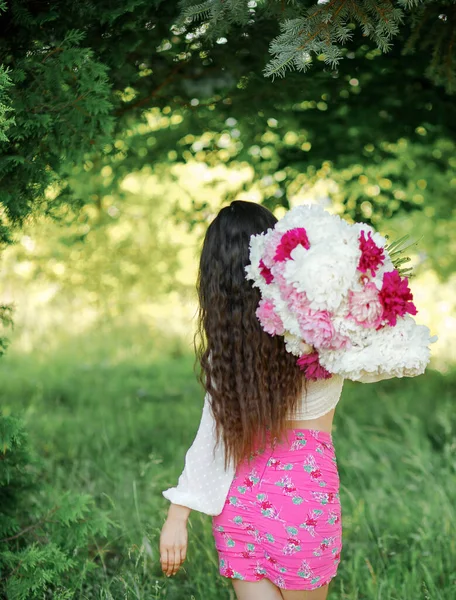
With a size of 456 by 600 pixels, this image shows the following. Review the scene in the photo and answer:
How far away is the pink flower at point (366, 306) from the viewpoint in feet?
6.42

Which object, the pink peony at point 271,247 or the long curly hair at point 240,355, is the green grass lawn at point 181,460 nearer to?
the long curly hair at point 240,355

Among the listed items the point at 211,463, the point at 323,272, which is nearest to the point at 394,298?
the point at 323,272

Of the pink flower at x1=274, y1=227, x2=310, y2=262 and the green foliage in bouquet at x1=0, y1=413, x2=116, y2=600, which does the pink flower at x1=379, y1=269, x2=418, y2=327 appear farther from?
the green foliage in bouquet at x1=0, y1=413, x2=116, y2=600

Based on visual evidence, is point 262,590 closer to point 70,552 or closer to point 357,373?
point 357,373

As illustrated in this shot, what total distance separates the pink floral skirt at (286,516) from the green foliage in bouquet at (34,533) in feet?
2.72

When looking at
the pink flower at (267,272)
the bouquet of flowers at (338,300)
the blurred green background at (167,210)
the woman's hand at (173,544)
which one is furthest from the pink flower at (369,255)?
the woman's hand at (173,544)

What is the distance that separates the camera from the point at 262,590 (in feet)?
7.13

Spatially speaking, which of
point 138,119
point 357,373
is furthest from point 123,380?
point 357,373

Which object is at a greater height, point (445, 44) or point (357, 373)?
point (445, 44)

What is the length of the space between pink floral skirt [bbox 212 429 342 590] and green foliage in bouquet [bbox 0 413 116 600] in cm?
83

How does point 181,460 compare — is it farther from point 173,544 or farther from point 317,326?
point 317,326

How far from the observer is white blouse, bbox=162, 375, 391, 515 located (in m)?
2.15

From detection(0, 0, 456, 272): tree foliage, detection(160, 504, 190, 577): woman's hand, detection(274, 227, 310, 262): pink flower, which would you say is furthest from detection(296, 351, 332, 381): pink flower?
detection(0, 0, 456, 272): tree foliage

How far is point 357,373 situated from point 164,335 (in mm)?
7615
